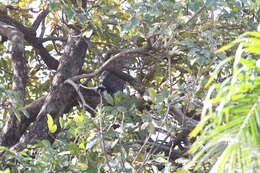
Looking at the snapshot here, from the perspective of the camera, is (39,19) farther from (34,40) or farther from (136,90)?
(136,90)

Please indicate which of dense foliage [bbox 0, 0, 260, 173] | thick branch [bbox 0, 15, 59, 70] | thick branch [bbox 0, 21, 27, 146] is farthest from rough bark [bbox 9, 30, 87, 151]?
thick branch [bbox 0, 15, 59, 70]

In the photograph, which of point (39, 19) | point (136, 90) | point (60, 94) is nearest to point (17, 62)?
point (60, 94)

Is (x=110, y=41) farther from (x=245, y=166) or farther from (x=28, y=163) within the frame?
(x=245, y=166)

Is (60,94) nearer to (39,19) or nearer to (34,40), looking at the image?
(34,40)

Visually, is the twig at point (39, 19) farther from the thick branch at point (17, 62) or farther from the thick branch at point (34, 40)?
the thick branch at point (17, 62)

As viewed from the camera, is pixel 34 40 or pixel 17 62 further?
pixel 34 40

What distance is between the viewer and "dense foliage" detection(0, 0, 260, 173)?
3.45 feet

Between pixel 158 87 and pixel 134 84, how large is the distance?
0.17 metres

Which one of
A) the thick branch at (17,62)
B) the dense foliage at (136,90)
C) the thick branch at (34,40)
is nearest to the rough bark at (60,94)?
the dense foliage at (136,90)

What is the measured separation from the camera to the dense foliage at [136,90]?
1.05 metres

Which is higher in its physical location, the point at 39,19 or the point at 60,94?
the point at 39,19

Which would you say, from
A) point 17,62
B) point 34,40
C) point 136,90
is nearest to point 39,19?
point 34,40

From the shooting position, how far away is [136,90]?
3340 millimetres

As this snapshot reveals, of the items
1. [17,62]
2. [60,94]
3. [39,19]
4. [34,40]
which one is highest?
[39,19]
